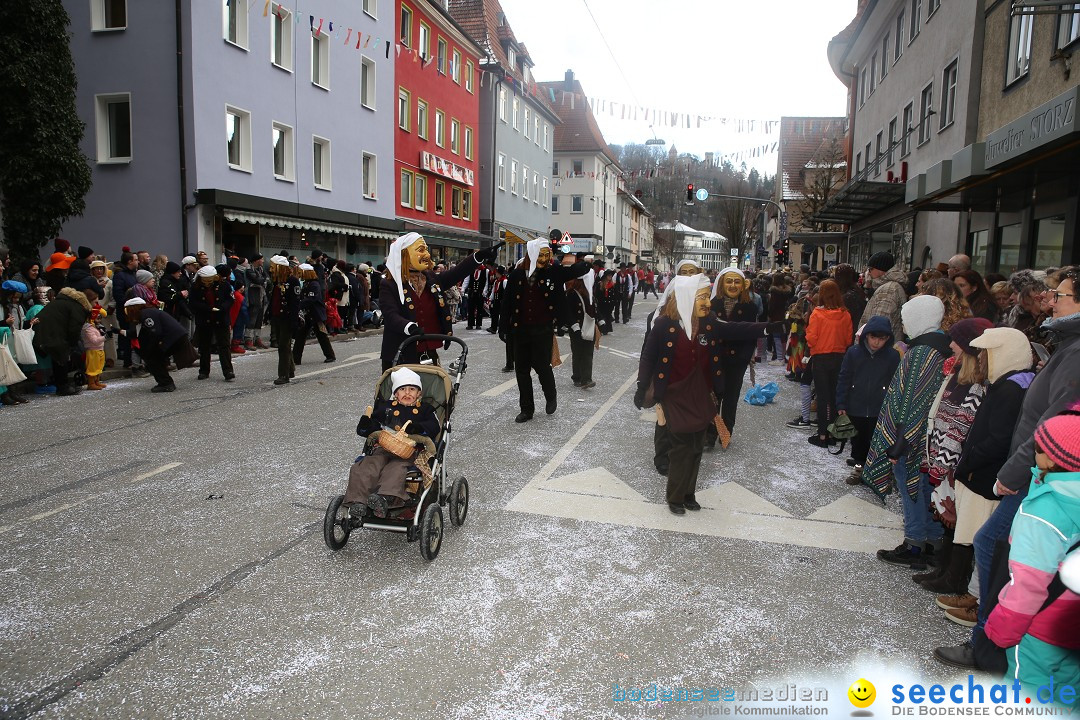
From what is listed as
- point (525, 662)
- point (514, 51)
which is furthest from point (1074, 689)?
point (514, 51)

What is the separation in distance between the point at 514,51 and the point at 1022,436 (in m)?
45.0

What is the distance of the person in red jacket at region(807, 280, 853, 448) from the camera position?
25.8ft

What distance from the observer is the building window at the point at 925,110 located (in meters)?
18.3

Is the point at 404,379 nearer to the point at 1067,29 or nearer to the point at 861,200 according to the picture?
the point at 1067,29

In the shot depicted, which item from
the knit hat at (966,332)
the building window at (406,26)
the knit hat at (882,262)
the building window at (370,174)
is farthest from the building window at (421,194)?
the knit hat at (966,332)

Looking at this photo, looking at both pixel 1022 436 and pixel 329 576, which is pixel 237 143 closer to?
pixel 329 576

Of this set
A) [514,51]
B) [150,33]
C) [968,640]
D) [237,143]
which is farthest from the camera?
[514,51]

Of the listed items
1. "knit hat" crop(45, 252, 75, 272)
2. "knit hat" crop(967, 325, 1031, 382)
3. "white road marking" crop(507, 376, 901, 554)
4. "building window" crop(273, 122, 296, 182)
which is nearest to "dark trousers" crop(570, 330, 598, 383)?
"white road marking" crop(507, 376, 901, 554)

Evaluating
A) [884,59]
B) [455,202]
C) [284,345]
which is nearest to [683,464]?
[284,345]

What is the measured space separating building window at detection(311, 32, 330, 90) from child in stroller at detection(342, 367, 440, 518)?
21857 millimetres

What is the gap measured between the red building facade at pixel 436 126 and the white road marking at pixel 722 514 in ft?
83.9

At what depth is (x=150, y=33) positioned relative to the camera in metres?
18.5

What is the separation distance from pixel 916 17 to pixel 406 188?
19579 millimetres

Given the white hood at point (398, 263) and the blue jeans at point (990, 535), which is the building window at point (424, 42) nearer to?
the white hood at point (398, 263)
